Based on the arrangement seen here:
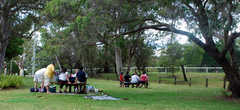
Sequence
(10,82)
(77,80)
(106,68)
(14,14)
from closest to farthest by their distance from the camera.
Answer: (77,80) → (10,82) → (14,14) → (106,68)

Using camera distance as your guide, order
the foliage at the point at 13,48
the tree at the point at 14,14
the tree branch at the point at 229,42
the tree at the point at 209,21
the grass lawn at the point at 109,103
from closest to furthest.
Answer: the grass lawn at the point at 109,103 → the tree at the point at 209,21 → the tree branch at the point at 229,42 → the tree at the point at 14,14 → the foliage at the point at 13,48

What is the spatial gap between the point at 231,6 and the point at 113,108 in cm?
675

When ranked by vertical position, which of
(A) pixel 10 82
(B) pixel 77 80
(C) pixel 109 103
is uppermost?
(B) pixel 77 80

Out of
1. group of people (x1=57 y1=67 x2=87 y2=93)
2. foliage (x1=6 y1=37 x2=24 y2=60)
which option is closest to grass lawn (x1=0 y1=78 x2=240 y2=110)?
group of people (x1=57 y1=67 x2=87 y2=93)

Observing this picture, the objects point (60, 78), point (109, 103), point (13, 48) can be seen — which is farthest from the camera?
point (13, 48)

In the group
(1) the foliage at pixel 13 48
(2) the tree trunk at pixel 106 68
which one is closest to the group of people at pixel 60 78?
(1) the foliage at pixel 13 48

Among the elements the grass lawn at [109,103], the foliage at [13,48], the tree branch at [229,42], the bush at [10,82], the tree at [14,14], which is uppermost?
the tree at [14,14]

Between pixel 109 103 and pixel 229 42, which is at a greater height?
pixel 229 42

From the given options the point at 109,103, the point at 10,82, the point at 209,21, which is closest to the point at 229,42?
the point at 209,21

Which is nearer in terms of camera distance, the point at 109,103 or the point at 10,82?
the point at 109,103

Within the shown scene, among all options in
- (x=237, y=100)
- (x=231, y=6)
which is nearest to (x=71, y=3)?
(x=231, y=6)

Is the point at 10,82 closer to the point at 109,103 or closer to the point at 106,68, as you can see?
the point at 109,103

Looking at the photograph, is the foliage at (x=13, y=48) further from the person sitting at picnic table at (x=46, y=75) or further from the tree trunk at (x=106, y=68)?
the tree trunk at (x=106, y=68)

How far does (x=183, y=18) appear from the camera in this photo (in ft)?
39.7
